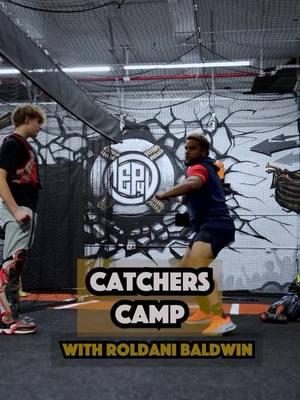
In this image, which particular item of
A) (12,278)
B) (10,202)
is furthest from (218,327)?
(10,202)

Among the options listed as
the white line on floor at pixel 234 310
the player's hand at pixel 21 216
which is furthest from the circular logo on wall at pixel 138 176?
the player's hand at pixel 21 216

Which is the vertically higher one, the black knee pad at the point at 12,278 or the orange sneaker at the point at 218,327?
the black knee pad at the point at 12,278

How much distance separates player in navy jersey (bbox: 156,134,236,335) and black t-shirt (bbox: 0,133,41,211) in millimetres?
760

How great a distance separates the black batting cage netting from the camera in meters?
5.20

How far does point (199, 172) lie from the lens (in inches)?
101

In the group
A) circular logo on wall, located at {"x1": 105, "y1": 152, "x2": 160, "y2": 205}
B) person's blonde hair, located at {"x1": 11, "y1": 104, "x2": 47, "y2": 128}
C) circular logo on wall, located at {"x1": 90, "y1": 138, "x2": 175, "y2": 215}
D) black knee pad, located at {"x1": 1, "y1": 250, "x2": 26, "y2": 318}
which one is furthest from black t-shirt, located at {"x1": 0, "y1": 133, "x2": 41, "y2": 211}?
circular logo on wall, located at {"x1": 105, "y1": 152, "x2": 160, "y2": 205}

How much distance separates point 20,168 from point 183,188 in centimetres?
94

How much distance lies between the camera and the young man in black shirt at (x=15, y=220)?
2.48 m

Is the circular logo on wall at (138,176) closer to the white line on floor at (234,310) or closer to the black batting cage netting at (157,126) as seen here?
the black batting cage netting at (157,126)

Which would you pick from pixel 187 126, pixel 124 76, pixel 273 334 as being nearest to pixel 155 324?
pixel 273 334

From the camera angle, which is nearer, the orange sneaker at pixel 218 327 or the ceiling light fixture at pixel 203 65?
the orange sneaker at pixel 218 327

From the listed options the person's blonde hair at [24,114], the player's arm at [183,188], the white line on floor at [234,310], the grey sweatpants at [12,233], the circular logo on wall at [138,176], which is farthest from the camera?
the circular logo on wall at [138,176]

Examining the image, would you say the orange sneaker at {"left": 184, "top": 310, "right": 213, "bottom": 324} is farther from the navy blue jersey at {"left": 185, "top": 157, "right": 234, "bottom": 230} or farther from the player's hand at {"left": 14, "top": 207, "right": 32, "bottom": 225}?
the player's hand at {"left": 14, "top": 207, "right": 32, "bottom": 225}

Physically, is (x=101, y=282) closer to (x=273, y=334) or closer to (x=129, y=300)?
(x=129, y=300)
